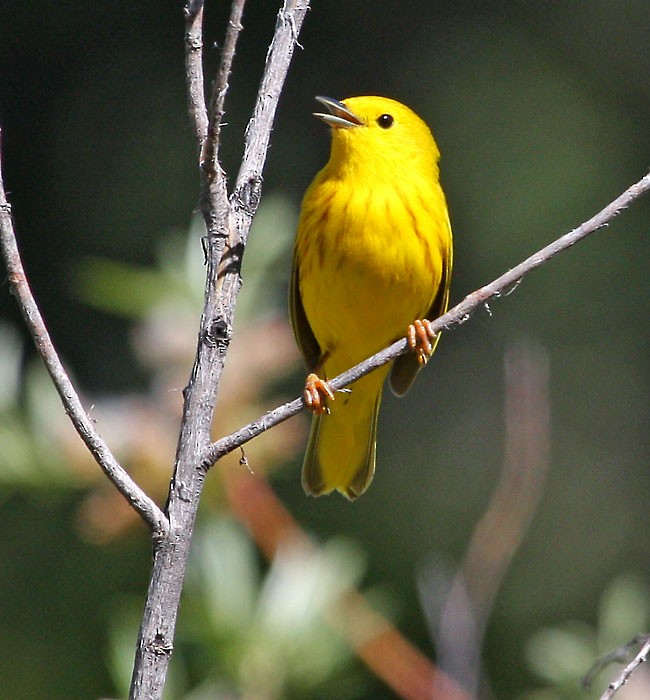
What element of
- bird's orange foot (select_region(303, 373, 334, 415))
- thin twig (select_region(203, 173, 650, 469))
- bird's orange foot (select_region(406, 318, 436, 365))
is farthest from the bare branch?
bird's orange foot (select_region(406, 318, 436, 365))

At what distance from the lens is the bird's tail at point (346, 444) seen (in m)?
4.21

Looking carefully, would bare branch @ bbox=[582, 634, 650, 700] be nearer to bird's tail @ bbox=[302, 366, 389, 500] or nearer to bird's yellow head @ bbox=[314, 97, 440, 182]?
bird's tail @ bbox=[302, 366, 389, 500]

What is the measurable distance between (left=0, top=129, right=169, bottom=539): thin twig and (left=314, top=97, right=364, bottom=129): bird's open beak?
205 centimetres

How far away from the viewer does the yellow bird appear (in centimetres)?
387

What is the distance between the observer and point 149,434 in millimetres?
3043

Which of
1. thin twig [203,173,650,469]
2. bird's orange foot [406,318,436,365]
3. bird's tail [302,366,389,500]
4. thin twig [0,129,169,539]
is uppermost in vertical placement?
bird's tail [302,366,389,500]

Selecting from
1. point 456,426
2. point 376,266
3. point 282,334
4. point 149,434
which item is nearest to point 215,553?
point 149,434

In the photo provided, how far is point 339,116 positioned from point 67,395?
2.19 meters

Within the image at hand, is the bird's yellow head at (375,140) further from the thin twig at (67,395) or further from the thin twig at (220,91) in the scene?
the thin twig at (67,395)

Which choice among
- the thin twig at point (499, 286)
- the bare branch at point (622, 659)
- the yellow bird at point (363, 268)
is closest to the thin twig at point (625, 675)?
the bare branch at point (622, 659)

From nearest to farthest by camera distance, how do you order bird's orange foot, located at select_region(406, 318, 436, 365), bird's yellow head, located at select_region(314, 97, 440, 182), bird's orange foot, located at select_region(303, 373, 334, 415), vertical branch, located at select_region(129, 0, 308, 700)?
vertical branch, located at select_region(129, 0, 308, 700)
bird's orange foot, located at select_region(303, 373, 334, 415)
bird's orange foot, located at select_region(406, 318, 436, 365)
bird's yellow head, located at select_region(314, 97, 440, 182)

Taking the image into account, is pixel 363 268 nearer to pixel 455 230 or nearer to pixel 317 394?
pixel 317 394

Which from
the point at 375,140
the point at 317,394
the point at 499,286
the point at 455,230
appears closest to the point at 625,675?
the point at 499,286

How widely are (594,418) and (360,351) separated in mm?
5367
